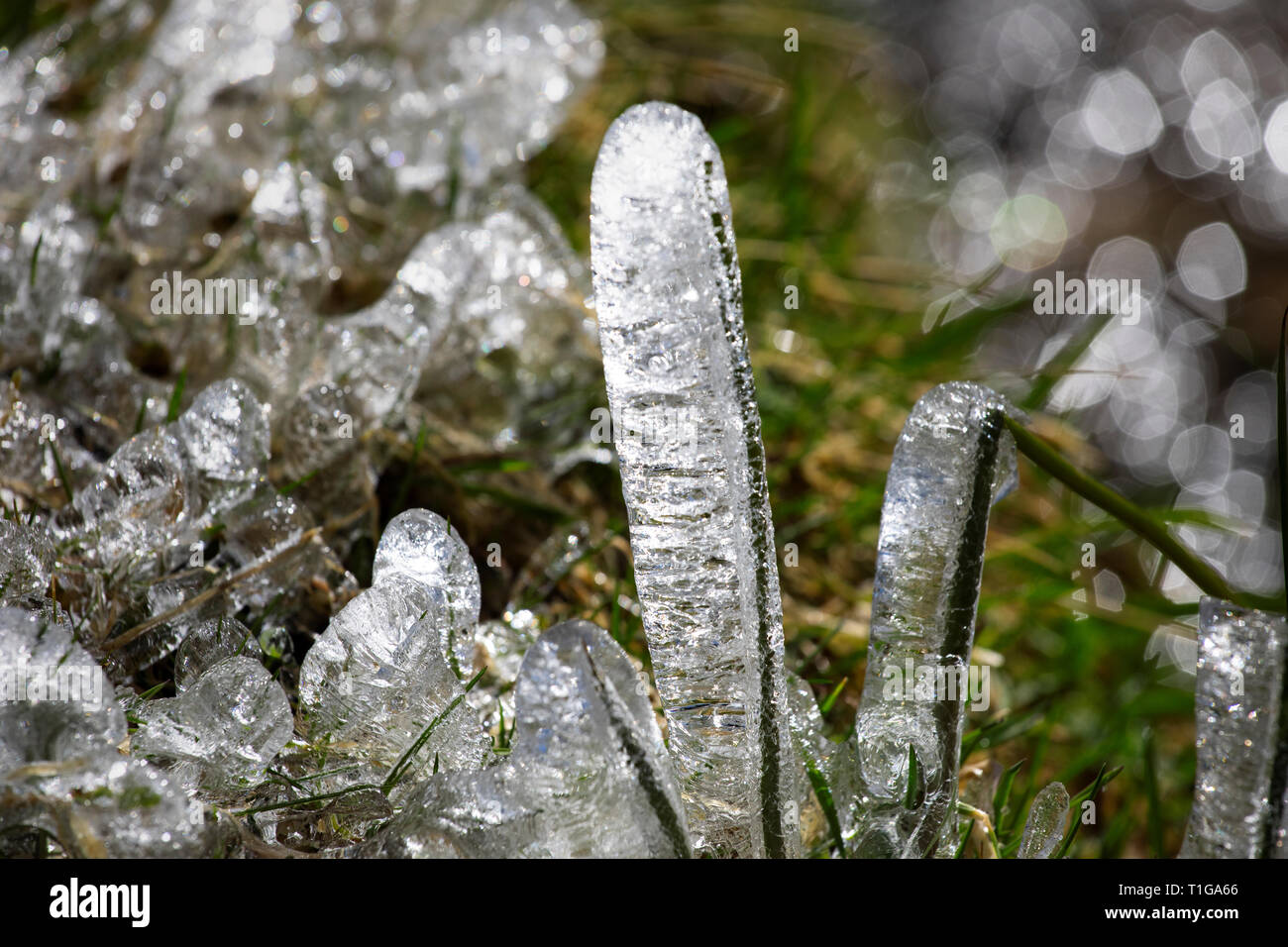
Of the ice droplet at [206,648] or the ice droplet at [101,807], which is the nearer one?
the ice droplet at [101,807]

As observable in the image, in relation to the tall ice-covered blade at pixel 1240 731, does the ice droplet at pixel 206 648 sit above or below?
above

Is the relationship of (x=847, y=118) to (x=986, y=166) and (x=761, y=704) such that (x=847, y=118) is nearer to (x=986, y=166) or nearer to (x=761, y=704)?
(x=986, y=166)

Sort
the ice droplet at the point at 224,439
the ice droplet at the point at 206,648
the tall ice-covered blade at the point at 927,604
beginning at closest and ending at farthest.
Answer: the tall ice-covered blade at the point at 927,604
the ice droplet at the point at 206,648
the ice droplet at the point at 224,439

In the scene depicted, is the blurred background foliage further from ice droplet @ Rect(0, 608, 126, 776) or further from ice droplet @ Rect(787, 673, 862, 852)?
ice droplet @ Rect(0, 608, 126, 776)

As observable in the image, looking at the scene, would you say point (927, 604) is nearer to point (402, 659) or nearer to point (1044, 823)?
point (1044, 823)

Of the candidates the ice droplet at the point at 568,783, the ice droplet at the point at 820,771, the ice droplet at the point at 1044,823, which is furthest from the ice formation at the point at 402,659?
the ice droplet at the point at 1044,823

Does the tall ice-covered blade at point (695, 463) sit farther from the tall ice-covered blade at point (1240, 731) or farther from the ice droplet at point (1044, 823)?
the tall ice-covered blade at point (1240, 731)
